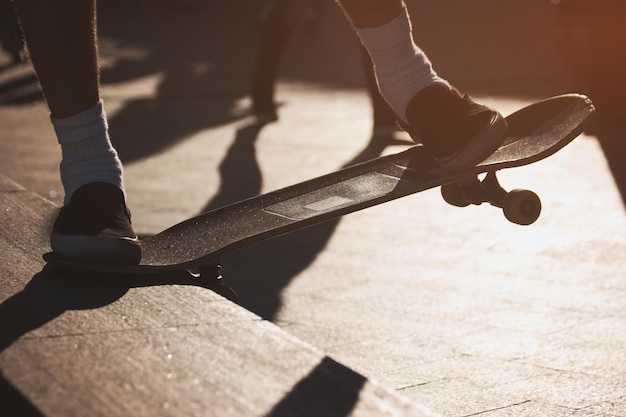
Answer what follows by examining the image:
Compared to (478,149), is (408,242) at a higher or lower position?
lower

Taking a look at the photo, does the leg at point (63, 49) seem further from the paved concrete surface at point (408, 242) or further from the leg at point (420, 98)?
the paved concrete surface at point (408, 242)

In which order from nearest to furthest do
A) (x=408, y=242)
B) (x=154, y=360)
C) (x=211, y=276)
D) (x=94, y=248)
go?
1. (x=154, y=360)
2. (x=94, y=248)
3. (x=211, y=276)
4. (x=408, y=242)

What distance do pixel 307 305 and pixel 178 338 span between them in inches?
54.8

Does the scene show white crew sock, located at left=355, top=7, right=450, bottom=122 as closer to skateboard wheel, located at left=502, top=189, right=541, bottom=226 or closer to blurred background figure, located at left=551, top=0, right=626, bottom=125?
skateboard wheel, located at left=502, top=189, right=541, bottom=226

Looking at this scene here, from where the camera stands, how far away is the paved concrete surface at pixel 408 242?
293 cm

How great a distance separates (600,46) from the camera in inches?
270

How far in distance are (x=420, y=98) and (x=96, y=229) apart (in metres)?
0.90

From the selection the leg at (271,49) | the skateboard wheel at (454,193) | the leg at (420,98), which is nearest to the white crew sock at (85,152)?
the leg at (420,98)

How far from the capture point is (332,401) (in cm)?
189

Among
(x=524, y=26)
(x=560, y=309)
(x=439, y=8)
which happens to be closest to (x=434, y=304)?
(x=560, y=309)

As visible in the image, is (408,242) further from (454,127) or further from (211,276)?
(211,276)

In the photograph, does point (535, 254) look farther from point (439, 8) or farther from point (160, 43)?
point (439, 8)

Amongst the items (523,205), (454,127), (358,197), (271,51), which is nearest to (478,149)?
(454,127)

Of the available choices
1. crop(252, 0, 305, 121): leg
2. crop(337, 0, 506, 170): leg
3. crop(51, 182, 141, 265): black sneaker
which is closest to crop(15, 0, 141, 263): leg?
crop(51, 182, 141, 265): black sneaker
